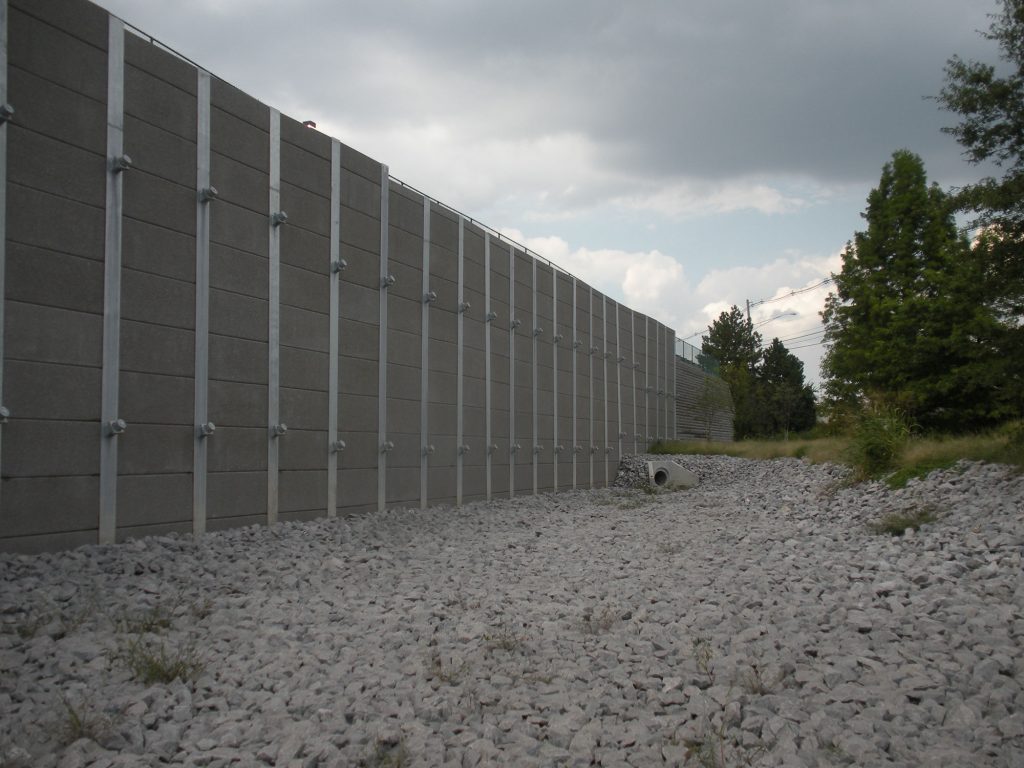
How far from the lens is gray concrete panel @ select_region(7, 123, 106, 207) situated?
5.89 metres

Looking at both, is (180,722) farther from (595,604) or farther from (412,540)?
(412,540)

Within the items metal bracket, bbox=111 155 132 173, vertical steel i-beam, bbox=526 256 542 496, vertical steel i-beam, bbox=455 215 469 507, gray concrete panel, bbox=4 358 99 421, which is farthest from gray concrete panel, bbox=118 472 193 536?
vertical steel i-beam, bbox=526 256 542 496

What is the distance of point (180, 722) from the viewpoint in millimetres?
3654

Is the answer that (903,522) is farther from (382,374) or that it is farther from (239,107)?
(239,107)

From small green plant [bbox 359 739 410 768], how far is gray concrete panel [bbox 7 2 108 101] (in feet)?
19.1

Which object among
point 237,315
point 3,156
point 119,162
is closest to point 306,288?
point 237,315

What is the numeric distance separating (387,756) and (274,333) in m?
5.82

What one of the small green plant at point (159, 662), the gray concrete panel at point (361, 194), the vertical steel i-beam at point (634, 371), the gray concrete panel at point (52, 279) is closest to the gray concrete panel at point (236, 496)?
the gray concrete panel at point (52, 279)

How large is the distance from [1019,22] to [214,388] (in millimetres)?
10597

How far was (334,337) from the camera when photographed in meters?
9.17

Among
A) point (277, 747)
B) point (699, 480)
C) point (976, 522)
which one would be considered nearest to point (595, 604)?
point (277, 747)

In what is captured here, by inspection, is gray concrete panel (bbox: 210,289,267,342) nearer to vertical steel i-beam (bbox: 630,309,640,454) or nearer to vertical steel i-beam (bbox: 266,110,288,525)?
vertical steel i-beam (bbox: 266,110,288,525)

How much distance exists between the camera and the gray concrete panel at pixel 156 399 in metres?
6.64

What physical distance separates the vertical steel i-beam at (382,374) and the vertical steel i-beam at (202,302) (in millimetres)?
2811
